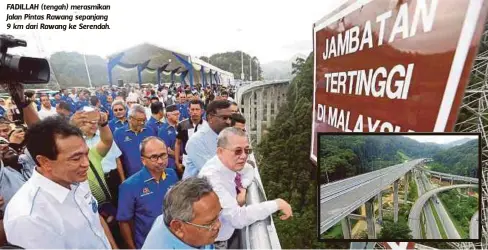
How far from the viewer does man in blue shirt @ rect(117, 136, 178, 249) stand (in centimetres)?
195

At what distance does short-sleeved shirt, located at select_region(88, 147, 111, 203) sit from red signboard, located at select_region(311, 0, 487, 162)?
976mm

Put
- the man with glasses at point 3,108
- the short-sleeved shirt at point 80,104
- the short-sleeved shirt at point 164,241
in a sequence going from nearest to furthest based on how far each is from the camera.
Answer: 1. the short-sleeved shirt at point 164,241
2. the man with glasses at point 3,108
3. the short-sleeved shirt at point 80,104

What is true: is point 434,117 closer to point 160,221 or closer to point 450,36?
point 450,36

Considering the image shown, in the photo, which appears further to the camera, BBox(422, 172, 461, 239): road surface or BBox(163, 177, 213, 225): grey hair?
BBox(422, 172, 461, 239): road surface

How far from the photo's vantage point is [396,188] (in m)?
1.96

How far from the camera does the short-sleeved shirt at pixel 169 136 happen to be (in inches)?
80.7

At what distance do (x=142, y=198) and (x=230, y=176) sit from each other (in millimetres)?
404

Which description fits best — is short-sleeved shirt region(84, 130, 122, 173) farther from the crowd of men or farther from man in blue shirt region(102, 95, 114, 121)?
man in blue shirt region(102, 95, 114, 121)

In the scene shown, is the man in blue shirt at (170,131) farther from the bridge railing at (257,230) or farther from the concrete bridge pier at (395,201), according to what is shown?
the concrete bridge pier at (395,201)

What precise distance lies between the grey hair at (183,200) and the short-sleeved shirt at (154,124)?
0.70 meters

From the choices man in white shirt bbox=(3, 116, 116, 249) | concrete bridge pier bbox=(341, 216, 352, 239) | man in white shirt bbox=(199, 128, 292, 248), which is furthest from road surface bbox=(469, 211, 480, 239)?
man in white shirt bbox=(3, 116, 116, 249)

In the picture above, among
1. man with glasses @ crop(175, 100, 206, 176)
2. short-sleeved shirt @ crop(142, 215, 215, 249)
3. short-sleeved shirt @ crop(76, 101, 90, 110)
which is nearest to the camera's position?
short-sleeved shirt @ crop(142, 215, 215, 249)

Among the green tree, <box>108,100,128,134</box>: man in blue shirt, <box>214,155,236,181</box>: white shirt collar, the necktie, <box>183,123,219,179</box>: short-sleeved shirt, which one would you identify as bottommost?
the green tree

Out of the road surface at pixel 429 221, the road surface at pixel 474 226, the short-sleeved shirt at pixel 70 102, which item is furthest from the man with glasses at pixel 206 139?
the road surface at pixel 474 226
